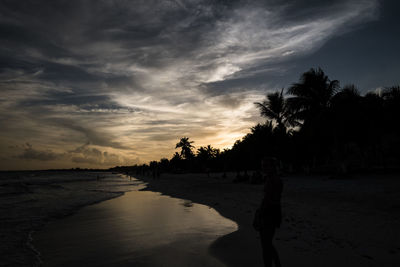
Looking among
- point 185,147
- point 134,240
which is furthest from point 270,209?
point 185,147

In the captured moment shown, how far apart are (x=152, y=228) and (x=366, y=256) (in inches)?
272

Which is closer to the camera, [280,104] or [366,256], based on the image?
[366,256]

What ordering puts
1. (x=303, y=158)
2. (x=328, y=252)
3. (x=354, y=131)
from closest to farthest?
(x=328, y=252), (x=354, y=131), (x=303, y=158)

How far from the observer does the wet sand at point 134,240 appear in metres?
6.09

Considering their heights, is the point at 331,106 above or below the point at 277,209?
above

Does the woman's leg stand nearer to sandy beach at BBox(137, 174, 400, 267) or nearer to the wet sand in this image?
sandy beach at BBox(137, 174, 400, 267)

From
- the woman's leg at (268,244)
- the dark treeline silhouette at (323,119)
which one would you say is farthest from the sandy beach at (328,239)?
the dark treeline silhouette at (323,119)

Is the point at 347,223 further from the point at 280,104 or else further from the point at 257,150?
the point at 280,104

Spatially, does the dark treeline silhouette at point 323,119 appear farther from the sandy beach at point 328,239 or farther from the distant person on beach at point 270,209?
the distant person on beach at point 270,209

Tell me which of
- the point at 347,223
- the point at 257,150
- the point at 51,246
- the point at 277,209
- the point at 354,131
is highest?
the point at 354,131

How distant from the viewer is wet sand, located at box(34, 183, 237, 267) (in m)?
6.09

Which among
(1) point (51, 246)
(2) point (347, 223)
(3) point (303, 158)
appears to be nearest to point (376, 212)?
(2) point (347, 223)

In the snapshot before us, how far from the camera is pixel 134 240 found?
7.80m

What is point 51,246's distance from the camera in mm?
7648
